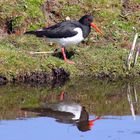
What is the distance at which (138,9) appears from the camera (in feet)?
65.1

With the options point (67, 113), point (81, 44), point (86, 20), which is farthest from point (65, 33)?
point (67, 113)

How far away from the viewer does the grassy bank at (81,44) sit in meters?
16.5

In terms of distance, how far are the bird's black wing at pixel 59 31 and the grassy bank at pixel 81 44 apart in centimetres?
51

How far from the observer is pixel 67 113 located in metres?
13.9

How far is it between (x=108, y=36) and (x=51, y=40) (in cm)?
214

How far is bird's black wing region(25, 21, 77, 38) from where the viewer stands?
661 inches

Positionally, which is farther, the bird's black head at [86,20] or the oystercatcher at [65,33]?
the bird's black head at [86,20]

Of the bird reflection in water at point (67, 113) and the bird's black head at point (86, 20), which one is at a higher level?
the bird's black head at point (86, 20)

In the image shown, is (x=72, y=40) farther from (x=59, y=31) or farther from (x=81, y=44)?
(x=81, y=44)

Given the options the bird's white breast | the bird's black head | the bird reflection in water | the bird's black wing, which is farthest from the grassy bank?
the bird reflection in water

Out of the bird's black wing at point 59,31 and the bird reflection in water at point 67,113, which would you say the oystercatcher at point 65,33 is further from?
the bird reflection in water at point 67,113

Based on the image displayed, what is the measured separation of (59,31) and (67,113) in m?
3.37

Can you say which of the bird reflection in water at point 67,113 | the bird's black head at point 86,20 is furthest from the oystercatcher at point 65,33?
the bird reflection in water at point 67,113

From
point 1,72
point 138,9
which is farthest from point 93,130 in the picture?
point 138,9
